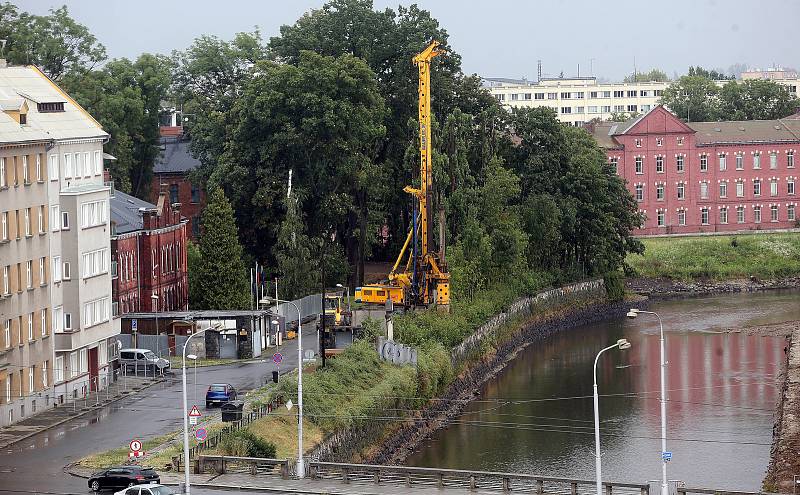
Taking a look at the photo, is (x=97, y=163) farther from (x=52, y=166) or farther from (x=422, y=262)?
(x=422, y=262)

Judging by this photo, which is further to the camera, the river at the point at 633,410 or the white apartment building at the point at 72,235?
the white apartment building at the point at 72,235

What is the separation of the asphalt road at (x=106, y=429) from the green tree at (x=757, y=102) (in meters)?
115

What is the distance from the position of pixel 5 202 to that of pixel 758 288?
3398 inches

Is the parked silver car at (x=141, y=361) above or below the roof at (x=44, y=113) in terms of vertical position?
below

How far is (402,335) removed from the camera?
9188 cm

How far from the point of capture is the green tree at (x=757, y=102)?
190000 mm

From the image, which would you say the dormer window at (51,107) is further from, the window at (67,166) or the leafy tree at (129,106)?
the leafy tree at (129,106)

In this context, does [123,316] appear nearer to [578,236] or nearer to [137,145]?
[137,145]

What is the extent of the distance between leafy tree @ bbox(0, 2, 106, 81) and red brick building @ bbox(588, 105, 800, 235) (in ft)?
180

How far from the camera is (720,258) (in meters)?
149

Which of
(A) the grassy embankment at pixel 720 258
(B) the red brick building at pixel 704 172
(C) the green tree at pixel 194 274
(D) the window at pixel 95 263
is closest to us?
(D) the window at pixel 95 263

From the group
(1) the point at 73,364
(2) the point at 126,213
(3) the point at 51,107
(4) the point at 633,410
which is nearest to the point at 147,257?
(2) the point at 126,213

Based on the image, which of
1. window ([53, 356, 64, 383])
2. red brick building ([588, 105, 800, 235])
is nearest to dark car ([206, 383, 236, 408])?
window ([53, 356, 64, 383])

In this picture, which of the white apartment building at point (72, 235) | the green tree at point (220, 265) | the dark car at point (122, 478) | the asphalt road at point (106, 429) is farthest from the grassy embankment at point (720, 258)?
the dark car at point (122, 478)
